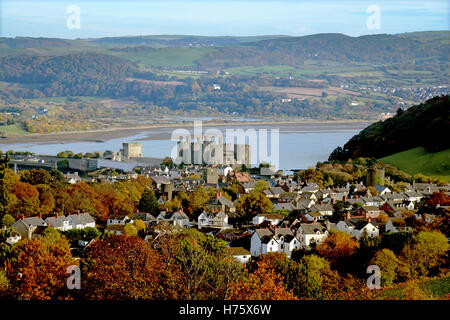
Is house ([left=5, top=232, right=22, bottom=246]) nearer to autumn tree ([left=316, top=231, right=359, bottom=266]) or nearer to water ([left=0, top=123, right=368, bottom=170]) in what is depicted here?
autumn tree ([left=316, top=231, right=359, bottom=266])

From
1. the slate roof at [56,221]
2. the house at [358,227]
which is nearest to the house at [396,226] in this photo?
the house at [358,227]

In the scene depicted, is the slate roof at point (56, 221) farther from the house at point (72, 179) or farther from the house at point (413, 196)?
the house at point (413, 196)

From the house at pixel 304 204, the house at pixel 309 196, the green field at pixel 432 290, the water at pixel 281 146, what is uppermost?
the green field at pixel 432 290

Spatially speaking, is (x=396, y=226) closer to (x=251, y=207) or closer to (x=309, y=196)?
(x=251, y=207)

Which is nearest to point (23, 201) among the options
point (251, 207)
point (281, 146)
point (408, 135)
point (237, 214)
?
point (237, 214)

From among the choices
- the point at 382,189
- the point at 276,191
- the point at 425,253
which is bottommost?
the point at 276,191

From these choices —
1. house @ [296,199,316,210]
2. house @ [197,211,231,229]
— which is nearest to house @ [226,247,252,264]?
house @ [197,211,231,229]
